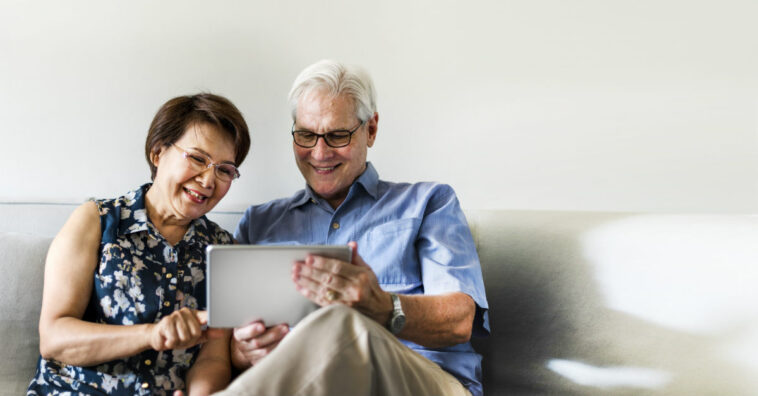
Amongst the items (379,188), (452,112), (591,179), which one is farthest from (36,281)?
(591,179)

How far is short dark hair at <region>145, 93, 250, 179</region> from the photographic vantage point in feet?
4.73

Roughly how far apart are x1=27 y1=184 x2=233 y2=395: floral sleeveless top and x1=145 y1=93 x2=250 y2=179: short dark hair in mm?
154

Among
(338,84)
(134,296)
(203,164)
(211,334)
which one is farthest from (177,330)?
(338,84)

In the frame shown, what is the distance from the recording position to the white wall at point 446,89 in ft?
6.06

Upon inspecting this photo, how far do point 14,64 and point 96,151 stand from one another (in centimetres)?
41

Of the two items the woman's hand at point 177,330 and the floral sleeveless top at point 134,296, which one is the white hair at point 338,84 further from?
the woman's hand at point 177,330

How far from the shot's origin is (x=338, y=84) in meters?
1.62

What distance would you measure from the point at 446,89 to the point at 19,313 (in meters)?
1.38

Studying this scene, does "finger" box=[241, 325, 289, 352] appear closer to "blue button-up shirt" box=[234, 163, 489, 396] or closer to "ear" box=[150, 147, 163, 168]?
"blue button-up shirt" box=[234, 163, 489, 396]

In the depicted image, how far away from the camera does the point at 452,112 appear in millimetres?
1996

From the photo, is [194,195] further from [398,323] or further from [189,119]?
[398,323]

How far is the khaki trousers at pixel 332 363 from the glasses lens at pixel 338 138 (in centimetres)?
69

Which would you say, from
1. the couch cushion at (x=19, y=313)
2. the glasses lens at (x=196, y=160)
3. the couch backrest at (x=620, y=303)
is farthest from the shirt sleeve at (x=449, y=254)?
the couch cushion at (x=19, y=313)

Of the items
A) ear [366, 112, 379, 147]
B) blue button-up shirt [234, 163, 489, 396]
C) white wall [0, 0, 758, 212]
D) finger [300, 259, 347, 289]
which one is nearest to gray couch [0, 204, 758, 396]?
blue button-up shirt [234, 163, 489, 396]
